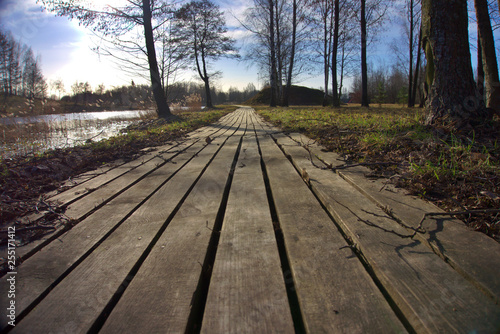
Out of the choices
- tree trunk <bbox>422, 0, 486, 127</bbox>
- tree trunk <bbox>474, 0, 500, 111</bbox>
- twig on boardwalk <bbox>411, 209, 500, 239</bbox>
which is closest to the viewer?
twig on boardwalk <bbox>411, 209, 500, 239</bbox>

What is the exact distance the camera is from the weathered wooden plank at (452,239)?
35.3 inches

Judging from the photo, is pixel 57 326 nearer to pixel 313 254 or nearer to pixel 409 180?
pixel 313 254

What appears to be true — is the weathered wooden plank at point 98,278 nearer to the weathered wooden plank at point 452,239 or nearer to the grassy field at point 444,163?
the weathered wooden plank at point 452,239

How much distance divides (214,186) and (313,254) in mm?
1176

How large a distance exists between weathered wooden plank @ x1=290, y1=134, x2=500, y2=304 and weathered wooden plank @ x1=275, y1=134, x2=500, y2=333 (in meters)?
0.04

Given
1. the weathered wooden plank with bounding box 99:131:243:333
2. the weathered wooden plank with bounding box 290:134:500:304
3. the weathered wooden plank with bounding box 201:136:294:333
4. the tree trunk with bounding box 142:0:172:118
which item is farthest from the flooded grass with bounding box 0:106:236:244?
the tree trunk with bounding box 142:0:172:118

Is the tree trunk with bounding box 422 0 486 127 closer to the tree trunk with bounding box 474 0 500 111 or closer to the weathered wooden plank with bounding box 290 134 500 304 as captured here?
the tree trunk with bounding box 474 0 500 111

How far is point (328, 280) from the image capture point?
916 millimetres

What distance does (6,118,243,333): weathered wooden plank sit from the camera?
82 centimetres

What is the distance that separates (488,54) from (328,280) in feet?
19.1

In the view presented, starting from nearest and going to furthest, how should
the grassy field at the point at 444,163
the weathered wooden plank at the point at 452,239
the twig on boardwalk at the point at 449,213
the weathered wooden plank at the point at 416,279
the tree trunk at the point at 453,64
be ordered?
the weathered wooden plank at the point at 416,279 → the weathered wooden plank at the point at 452,239 → the twig on boardwalk at the point at 449,213 → the grassy field at the point at 444,163 → the tree trunk at the point at 453,64

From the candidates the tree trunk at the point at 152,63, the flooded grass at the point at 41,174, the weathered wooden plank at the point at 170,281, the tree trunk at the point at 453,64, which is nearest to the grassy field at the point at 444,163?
the tree trunk at the point at 453,64

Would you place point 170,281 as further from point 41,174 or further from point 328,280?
point 41,174

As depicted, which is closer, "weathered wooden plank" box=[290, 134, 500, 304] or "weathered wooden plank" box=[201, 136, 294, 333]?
"weathered wooden plank" box=[201, 136, 294, 333]
